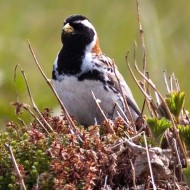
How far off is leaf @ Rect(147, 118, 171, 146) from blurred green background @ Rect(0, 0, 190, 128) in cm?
482

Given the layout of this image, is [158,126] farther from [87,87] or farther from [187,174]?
[87,87]

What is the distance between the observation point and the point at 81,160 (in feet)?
18.3

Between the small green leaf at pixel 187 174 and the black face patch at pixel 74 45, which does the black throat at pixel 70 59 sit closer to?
the black face patch at pixel 74 45

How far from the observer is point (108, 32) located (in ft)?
38.8

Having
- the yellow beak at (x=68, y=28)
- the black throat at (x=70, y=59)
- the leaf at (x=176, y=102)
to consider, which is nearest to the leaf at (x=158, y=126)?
the leaf at (x=176, y=102)

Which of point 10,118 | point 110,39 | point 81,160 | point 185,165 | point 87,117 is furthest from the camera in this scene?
point 110,39

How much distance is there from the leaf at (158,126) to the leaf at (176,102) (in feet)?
0.71

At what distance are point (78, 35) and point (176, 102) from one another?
201 centimetres

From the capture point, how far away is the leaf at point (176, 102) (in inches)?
238

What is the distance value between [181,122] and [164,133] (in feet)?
1.14

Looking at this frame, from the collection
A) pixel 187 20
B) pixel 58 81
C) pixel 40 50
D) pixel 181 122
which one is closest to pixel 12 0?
pixel 40 50

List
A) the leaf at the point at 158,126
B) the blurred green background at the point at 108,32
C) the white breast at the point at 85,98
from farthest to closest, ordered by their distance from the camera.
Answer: the blurred green background at the point at 108,32
the white breast at the point at 85,98
the leaf at the point at 158,126

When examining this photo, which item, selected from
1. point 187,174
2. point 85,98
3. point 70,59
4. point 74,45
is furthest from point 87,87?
point 187,174

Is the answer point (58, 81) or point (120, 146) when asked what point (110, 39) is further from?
point (120, 146)
